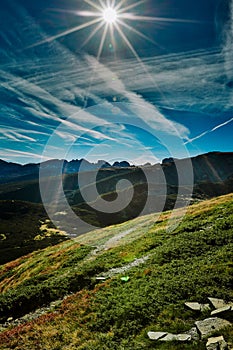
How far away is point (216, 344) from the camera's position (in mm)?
10250

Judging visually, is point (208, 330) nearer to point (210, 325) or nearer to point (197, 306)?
point (210, 325)

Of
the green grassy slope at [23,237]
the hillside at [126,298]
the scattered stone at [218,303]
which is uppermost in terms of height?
the scattered stone at [218,303]

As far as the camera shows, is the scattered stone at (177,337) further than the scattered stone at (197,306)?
No

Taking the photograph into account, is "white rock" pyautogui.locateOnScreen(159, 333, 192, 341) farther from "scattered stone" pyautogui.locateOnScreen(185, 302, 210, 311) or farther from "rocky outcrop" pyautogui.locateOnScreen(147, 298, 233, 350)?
"scattered stone" pyautogui.locateOnScreen(185, 302, 210, 311)

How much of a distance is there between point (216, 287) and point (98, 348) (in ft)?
27.4

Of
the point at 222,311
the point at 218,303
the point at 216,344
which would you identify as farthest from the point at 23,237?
the point at 216,344

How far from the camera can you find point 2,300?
23469mm

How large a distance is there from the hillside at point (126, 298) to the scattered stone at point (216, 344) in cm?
44

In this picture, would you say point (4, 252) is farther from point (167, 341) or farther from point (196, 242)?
point (167, 341)

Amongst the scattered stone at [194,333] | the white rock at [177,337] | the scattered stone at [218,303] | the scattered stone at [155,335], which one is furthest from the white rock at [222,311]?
the scattered stone at [155,335]

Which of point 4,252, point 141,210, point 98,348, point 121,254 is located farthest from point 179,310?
point 141,210

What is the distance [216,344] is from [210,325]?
75.0 inches

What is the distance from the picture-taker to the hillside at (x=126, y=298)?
13.6 m

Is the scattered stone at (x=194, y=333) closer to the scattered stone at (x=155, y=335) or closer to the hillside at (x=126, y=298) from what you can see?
the hillside at (x=126, y=298)
